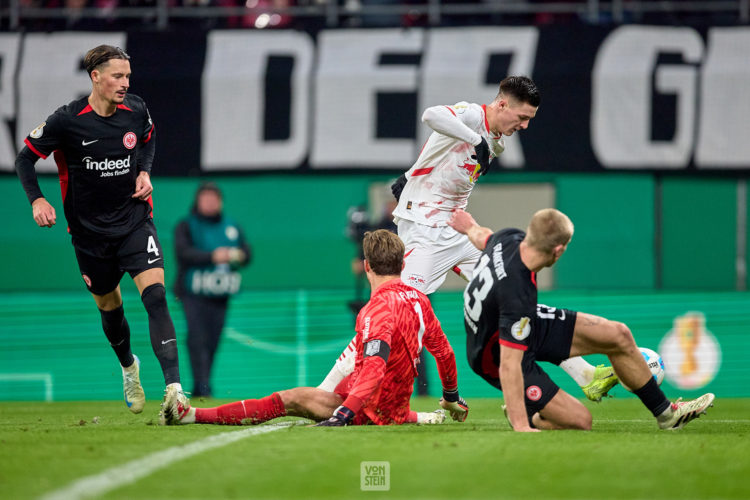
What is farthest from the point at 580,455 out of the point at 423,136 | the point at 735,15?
the point at 735,15

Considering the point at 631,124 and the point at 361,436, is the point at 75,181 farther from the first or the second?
the point at 631,124

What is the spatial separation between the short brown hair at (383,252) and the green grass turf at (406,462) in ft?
3.34

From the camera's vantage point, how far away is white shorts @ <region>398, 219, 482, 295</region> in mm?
7707

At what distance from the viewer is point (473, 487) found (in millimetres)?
4289

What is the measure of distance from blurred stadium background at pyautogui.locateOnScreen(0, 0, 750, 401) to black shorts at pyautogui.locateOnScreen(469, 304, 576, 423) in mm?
8969

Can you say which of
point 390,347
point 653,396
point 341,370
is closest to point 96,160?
point 341,370

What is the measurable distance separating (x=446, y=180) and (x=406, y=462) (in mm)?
3271

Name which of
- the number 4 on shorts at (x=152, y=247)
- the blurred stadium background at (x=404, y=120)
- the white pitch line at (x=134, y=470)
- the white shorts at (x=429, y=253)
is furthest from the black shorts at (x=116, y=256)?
the blurred stadium background at (x=404, y=120)

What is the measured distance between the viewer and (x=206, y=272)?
485 inches

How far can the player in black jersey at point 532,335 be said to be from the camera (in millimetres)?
5938

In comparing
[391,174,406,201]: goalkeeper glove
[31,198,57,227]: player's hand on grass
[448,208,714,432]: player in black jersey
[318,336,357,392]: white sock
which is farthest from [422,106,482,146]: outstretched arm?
[31,198,57,227]: player's hand on grass

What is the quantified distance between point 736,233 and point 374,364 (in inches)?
417

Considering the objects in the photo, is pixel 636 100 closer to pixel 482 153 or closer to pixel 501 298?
pixel 482 153

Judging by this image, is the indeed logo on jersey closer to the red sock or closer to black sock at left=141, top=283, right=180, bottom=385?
black sock at left=141, top=283, right=180, bottom=385
